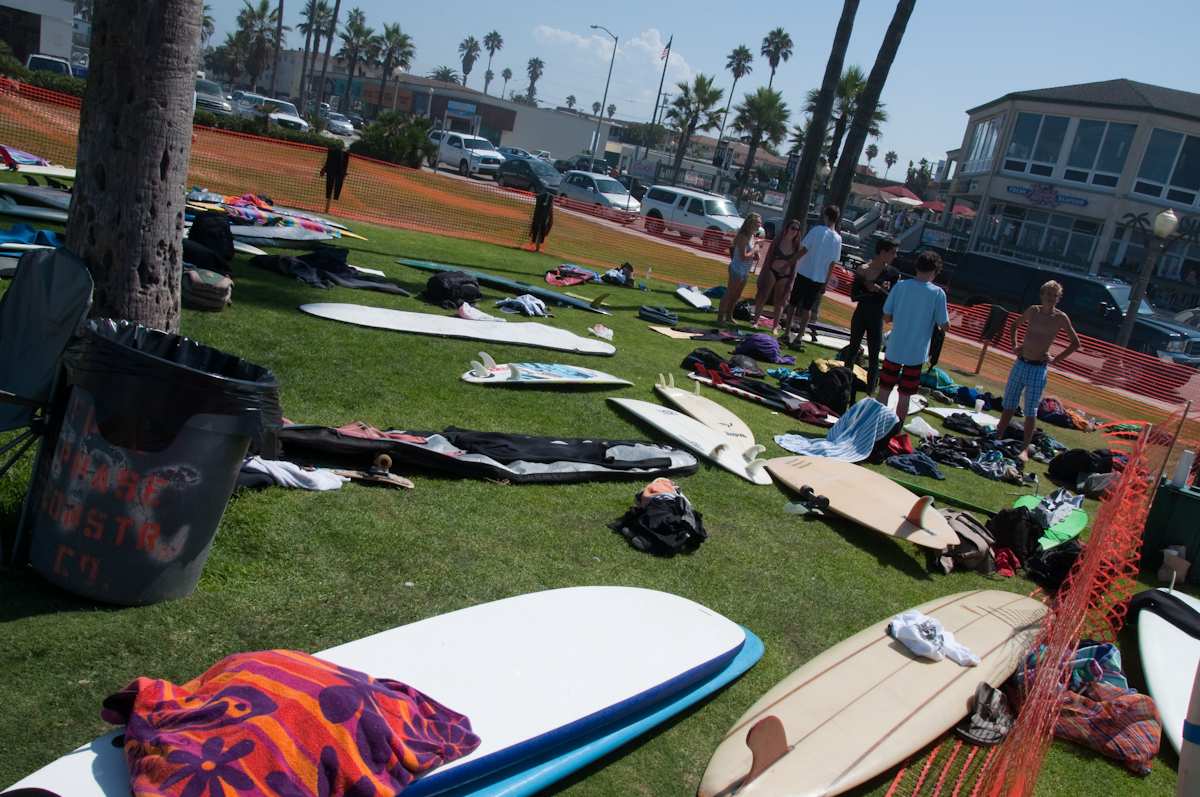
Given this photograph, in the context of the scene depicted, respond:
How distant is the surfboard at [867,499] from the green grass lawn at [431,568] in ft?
0.50

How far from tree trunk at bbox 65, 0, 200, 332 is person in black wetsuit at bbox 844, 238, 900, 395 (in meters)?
7.54

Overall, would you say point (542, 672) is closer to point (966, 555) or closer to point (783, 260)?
point (966, 555)

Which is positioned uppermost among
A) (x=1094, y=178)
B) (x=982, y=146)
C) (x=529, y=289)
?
(x=982, y=146)

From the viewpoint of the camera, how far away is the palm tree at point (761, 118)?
6969cm

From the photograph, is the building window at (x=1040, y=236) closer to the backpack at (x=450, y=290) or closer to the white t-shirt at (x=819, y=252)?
the white t-shirt at (x=819, y=252)

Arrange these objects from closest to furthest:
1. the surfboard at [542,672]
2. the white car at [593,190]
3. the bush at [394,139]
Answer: the surfboard at [542,672] → the bush at [394,139] → the white car at [593,190]

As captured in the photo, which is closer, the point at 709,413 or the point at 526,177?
the point at 709,413

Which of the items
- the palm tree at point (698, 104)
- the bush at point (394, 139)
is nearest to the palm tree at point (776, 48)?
the palm tree at point (698, 104)

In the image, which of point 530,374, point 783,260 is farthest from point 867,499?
point 783,260

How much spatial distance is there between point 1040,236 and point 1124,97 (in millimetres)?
5922

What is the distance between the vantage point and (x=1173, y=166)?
115 ft

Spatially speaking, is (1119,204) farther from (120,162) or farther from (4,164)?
(120,162)

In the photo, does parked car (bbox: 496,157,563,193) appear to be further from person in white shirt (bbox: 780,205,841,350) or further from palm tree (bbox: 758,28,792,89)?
palm tree (bbox: 758,28,792,89)

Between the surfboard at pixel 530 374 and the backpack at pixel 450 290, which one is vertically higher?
the backpack at pixel 450 290
